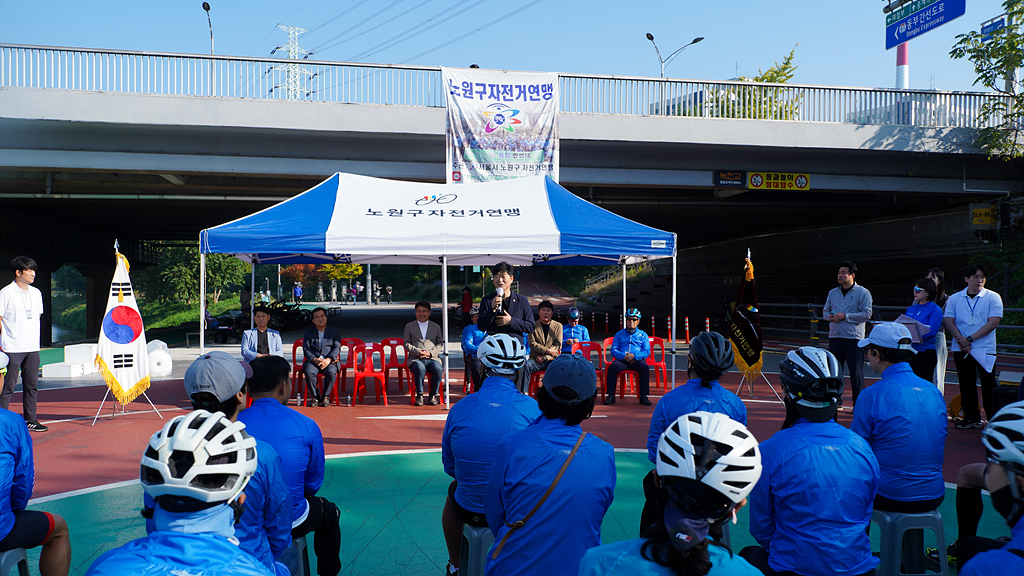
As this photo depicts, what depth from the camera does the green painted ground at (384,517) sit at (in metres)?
3.99

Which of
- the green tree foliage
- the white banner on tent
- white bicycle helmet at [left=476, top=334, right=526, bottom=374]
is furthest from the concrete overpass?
white bicycle helmet at [left=476, top=334, right=526, bottom=374]

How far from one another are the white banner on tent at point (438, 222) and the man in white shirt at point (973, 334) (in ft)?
15.0

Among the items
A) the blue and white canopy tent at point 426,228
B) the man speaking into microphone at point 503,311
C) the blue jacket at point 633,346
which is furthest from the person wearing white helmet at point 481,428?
the blue jacket at point 633,346

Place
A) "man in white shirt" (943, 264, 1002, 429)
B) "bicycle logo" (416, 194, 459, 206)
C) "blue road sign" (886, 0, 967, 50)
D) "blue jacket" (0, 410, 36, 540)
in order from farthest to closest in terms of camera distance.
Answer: "blue road sign" (886, 0, 967, 50), "bicycle logo" (416, 194, 459, 206), "man in white shirt" (943, 264, 1002, 429), "blue jacket" (0, 410, 36, 540)

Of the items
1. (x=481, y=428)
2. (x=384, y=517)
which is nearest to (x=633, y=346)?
(x=384, y=517)

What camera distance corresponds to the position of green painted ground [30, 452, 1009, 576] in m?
3.99

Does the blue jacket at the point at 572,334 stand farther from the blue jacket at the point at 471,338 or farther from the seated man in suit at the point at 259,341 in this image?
the seated man in suit at the point at 259,341

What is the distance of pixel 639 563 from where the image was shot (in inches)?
58.4

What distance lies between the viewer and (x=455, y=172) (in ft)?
46.5

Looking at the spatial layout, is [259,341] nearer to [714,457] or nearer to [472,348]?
[472,348]

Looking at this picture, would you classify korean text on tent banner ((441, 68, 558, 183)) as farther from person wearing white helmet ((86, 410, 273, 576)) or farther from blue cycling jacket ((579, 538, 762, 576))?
blue cycling jacket ((579, 538, 762, 576))

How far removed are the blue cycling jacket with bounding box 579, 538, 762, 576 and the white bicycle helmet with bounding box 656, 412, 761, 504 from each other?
138mm

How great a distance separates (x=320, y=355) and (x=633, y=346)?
14.5 ft

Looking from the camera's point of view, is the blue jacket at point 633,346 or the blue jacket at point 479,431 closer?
the blue jacket at point 479,431
